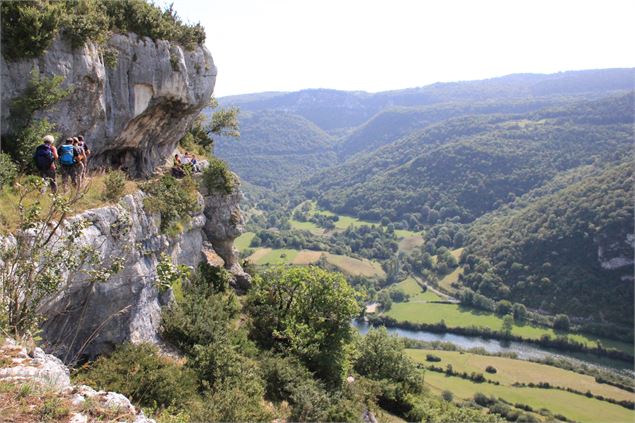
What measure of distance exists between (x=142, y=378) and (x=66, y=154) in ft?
23.2

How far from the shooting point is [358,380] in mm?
21828

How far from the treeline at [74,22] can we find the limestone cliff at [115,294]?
533cm

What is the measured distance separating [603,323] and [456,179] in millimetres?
104386

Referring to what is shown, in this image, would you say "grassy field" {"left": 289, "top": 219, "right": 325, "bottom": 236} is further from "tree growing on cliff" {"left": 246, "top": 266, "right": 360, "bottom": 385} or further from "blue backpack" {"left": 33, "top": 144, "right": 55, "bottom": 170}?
"blue backpack" {"left": 33, "top": 144, "right": 55, "bottom": 170}

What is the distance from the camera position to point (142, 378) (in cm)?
1270

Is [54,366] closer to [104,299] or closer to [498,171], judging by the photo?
[104,299]

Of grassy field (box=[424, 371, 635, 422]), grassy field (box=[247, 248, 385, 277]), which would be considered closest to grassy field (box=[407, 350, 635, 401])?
grassy field (box=[424, 371, 635, 422])

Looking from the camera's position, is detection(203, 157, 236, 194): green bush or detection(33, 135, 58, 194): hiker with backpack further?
detection(203, 157, 236, 194): green bush

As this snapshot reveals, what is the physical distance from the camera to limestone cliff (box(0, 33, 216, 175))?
1357cm

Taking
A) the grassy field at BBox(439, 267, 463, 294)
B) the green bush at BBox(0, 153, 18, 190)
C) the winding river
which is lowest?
the winding river

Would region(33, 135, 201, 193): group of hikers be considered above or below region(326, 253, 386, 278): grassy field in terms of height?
above

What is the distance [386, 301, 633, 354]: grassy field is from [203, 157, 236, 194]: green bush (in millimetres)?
78773

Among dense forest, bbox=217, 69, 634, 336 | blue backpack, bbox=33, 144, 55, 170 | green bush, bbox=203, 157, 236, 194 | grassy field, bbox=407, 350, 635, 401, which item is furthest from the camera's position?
dense forest, bbox=217, 69, 634, 336

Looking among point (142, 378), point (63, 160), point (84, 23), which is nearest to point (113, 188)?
point (63, 160)
